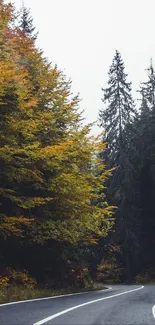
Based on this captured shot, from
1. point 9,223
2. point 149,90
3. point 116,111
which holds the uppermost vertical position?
point 149,90

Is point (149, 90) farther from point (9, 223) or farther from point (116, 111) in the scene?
point (9, 223)

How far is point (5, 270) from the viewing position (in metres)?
16.3

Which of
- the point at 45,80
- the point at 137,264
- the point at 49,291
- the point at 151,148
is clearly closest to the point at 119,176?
the point at 151,148

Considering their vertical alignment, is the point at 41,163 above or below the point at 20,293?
above

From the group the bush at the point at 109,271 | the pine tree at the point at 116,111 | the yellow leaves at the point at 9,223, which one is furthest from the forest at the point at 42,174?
the bush at the point at 109,271

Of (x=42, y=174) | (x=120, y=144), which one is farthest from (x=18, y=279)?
(x=120, y=144)

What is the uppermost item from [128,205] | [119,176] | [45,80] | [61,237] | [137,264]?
[45,80]

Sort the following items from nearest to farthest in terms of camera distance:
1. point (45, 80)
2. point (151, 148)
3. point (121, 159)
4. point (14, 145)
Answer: point (14, 145), point (45, 80), point (121, 159), point (151, 148)

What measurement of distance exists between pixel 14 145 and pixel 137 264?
78.2 ft

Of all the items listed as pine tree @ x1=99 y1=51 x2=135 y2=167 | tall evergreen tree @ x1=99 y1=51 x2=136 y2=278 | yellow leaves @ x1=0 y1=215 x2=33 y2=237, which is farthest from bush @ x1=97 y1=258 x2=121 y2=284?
yellow leaves @ x1=0 y1=215 x2=33 y2=237

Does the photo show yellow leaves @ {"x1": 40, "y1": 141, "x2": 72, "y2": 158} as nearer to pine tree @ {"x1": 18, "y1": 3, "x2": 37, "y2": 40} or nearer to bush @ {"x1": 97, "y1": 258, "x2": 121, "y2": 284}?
pine tree @ {"x1": 18, "y1": 3, "x2": 37, "y2": 40}

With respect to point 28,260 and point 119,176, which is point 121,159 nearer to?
point 119,176

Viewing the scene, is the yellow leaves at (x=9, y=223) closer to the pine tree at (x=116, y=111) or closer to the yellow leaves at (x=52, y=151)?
the yellow leaves at (x=52, y=151)

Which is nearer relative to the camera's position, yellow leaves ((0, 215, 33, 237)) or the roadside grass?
the roadside grass
